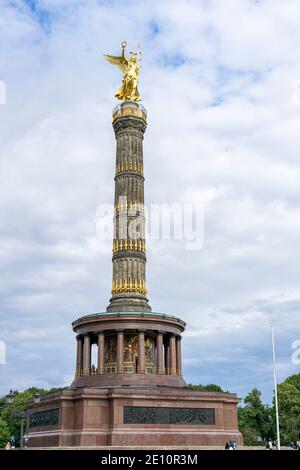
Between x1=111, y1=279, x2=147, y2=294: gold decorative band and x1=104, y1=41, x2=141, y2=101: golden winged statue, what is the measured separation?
1380cm

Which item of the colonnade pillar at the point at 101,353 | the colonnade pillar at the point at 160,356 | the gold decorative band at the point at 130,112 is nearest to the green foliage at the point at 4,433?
the colonnade pillar at the point at 101,353

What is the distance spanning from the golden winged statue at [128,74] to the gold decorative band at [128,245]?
11093mm

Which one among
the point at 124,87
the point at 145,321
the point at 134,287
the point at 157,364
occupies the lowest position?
Result: the point at 157,364

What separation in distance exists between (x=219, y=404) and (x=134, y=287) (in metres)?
9.77

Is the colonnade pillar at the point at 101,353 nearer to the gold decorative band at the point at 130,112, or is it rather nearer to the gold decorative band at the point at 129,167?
the gold decorative band at the point at 129,167

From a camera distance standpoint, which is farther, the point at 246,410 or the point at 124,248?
the point at 246,410

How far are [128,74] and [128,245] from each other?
44.0 feet

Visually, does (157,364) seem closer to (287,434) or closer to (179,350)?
(179,350)

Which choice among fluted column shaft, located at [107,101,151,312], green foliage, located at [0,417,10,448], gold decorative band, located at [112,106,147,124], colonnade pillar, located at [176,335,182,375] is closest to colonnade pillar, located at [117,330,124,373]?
fluted column shaft, located at [107,101,151,312]

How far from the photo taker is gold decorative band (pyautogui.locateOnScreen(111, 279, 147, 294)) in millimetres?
40397

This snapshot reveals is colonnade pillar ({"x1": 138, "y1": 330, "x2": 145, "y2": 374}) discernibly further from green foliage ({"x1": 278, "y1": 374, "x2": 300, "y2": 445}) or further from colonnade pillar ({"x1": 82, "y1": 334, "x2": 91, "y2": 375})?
green foliage ({"x1": 278, "y1": 374, "x2": 300, "y2": 445})

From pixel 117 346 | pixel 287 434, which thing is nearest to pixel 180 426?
pixel 117 346

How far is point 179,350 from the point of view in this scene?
1538 inches
